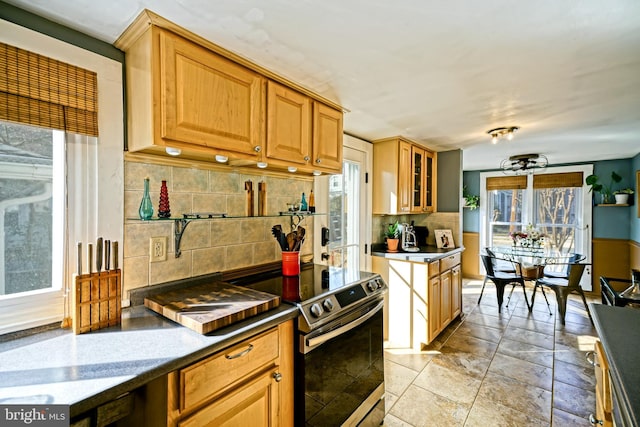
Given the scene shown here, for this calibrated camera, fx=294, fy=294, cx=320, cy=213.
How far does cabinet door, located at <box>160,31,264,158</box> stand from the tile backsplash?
365 millimetres

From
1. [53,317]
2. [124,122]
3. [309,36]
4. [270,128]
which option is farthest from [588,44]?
[53,317]

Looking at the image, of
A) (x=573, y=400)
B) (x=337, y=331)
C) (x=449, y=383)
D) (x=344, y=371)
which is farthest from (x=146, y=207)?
(x=573, y=400)

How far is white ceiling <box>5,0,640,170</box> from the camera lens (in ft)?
3.75

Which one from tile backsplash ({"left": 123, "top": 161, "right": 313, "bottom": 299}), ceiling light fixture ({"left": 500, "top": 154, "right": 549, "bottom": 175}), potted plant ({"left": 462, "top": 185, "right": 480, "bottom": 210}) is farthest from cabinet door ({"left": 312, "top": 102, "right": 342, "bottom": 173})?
potted plant ({"left": 462, "top": 185, "right": 480, "bottom": 210})

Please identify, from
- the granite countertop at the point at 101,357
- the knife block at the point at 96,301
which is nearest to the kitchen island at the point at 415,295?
the granite countertop at the point at 101,357

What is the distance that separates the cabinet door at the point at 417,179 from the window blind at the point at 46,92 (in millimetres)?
2918

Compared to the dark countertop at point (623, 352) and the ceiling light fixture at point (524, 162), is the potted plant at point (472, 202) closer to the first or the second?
the ceiling light fixture at point (524, 162)

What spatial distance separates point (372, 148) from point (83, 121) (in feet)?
8.51

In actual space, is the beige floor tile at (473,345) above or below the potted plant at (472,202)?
below

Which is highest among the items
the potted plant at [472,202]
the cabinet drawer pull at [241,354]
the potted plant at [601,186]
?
the potted plant at [601,186]

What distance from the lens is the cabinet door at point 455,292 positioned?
3.38 m

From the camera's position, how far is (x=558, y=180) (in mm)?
4977

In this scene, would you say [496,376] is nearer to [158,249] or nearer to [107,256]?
[158,249]

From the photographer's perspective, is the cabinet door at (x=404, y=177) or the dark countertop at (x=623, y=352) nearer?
the dark countertop at (x=623, y=352)
